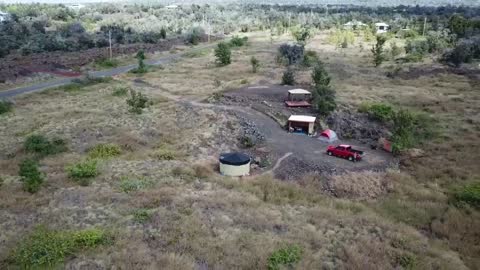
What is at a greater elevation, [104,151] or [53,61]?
[53,61]

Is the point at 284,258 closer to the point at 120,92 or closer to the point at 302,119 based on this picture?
the point at 302,119

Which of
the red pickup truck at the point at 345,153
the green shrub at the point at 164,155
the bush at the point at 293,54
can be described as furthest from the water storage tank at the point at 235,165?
the bush at the point at 293,54

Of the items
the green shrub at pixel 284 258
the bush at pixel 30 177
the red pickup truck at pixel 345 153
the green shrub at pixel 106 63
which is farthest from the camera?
the green shrub at pixel 106 63

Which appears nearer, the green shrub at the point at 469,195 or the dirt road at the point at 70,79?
the green shrub at the point at 469,195

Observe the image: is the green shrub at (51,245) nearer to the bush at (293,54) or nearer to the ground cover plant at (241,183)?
the ground cover plant at (241,183)

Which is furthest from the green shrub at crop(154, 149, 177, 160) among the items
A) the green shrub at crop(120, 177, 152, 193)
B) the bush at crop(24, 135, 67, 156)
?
the bush at crop(24, 135, 67, 156)

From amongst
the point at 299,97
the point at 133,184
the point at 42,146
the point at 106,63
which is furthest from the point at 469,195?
the point at 106,63

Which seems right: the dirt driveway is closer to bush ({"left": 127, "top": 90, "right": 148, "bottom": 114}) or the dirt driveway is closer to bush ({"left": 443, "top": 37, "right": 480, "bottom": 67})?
bush ({"left": 127, "top": 90, "right": 148, "bottom": 114})
